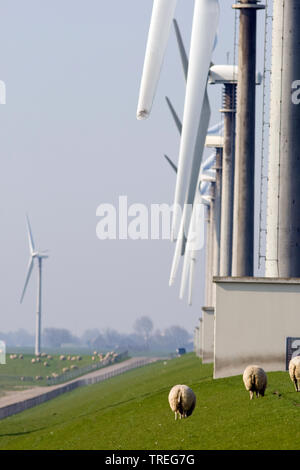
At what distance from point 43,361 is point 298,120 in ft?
497

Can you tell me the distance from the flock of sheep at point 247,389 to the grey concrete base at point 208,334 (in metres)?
40.9

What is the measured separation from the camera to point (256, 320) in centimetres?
4916

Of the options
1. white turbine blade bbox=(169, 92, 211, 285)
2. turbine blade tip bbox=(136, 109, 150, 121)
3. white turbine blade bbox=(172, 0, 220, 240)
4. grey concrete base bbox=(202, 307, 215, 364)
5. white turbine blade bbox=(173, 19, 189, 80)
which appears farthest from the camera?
grey concrete base bbox=(202, 307, 215, 364)

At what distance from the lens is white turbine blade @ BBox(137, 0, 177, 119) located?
130 ft

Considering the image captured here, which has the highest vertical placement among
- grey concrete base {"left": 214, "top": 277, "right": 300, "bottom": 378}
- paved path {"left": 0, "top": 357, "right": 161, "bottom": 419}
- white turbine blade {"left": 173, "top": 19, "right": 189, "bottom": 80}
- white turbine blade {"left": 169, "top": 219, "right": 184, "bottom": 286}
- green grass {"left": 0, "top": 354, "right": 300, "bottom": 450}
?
white turbine blade {"left": 173, "top": 19, "right": 189, "bottom": 80}

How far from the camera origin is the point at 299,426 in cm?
3425

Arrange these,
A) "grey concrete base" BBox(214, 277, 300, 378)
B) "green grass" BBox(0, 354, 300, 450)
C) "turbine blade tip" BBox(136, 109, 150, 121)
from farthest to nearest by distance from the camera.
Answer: "grey concrete base" BBox(214, 277, 300, 378)
"turbine blade tip" BBox(136, 109, 150, 121)
"green grass" BBox(0, 354, 300, 450)

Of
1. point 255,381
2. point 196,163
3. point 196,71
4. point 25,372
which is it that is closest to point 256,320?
point 255,381

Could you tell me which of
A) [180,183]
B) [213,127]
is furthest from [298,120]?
[213,127]

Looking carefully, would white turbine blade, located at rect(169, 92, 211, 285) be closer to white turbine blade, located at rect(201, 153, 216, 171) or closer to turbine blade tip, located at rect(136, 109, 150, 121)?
turbine blade tip, located at rect(136, 109, 150, 121)

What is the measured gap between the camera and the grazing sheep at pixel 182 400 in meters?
40.0

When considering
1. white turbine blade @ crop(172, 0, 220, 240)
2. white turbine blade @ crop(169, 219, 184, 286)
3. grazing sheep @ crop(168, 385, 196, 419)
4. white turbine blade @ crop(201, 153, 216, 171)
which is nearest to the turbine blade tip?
white turbine blade @ crop(172, 0, 220, 240)

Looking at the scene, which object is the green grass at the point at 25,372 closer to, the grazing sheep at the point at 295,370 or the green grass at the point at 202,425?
the green grass at the point at 202,425

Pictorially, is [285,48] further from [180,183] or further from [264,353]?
[264,353]
